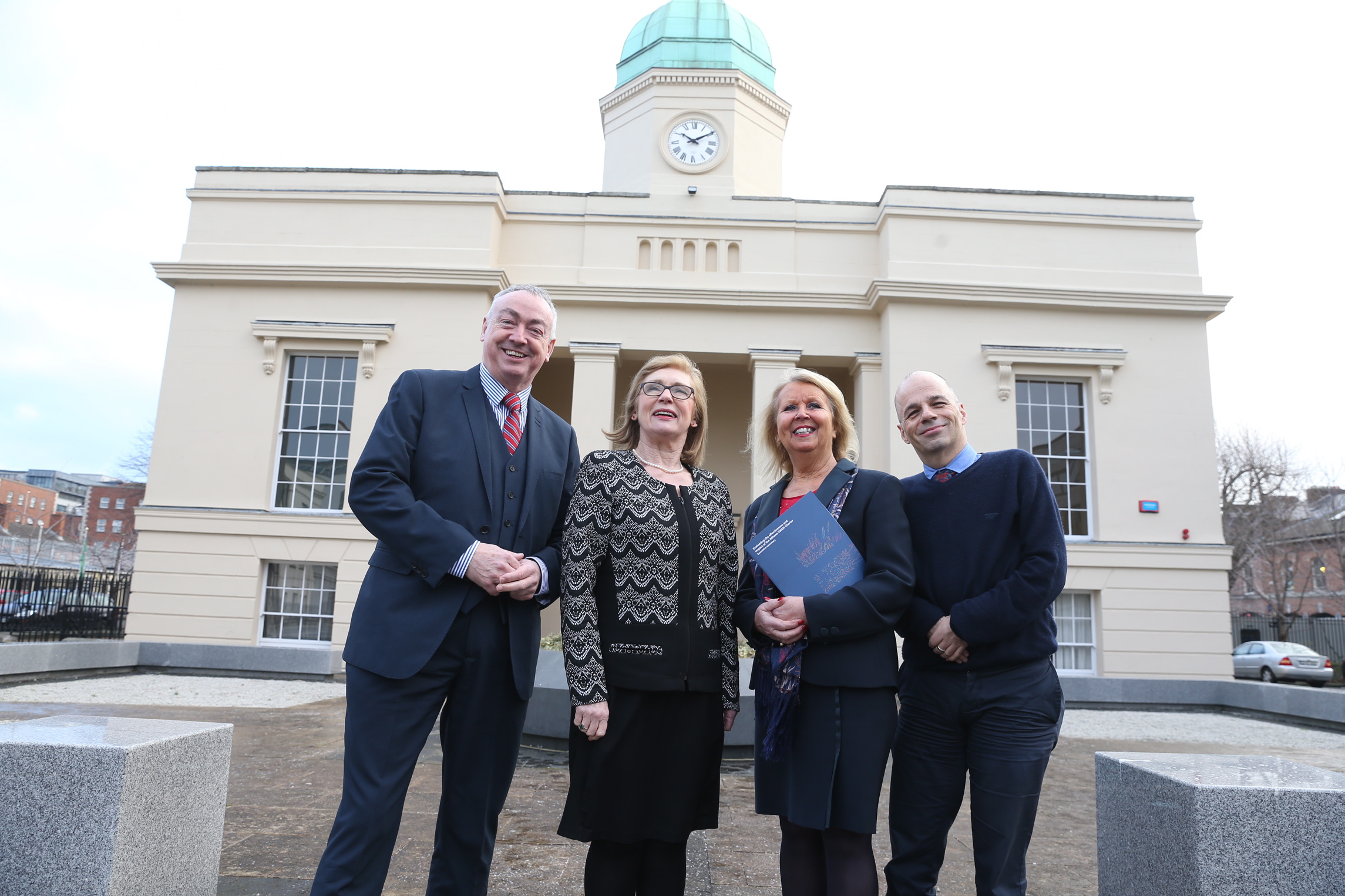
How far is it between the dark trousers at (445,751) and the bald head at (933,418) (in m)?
1.55

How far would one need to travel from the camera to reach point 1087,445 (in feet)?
43.9

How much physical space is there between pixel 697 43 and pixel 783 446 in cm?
1641

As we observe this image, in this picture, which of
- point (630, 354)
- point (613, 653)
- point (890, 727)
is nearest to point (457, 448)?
point (613, 653)

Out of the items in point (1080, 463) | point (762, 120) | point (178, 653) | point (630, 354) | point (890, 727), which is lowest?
point (178, 653)

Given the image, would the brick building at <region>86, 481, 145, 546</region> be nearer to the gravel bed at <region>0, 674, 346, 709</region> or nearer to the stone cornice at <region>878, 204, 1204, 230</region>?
the gravel bed at <region>0, 674, 346, 709</region>

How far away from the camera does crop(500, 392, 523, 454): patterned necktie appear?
273 centimetres

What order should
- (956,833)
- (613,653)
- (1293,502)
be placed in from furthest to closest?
1. (1293,502)
2. (956,833)
3. (613,653)

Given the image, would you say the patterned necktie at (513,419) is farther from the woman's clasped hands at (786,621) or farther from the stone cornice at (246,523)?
the stone cornice at (246,523)

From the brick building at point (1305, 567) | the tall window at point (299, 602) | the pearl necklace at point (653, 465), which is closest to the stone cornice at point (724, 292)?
the tall window at point (299, 602)

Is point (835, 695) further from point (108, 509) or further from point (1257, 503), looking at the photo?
point (108, 509)

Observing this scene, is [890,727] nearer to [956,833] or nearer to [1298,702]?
[956,833]

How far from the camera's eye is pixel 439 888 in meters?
2.40

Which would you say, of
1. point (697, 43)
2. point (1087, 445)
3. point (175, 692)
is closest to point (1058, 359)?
point (1087, 445)

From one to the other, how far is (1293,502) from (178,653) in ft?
122
